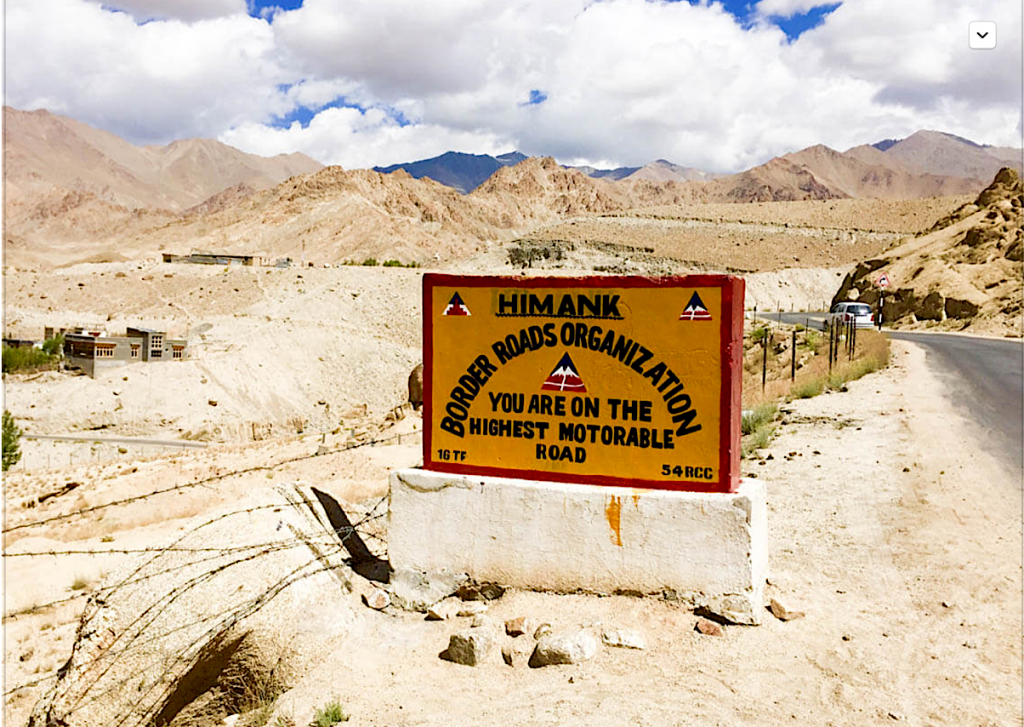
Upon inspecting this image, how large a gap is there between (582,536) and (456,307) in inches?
84.7

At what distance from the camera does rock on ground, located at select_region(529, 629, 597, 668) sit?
18.2 feet

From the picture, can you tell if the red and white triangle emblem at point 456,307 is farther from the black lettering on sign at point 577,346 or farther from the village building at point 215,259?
the village building at point 215,259

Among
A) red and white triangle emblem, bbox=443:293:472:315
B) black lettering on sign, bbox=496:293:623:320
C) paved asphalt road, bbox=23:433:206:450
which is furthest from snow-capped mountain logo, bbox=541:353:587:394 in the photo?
paved asphalt road, bbox=23:433:206:450

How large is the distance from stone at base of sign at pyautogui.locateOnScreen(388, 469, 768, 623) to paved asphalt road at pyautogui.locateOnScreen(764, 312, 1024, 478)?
6.51 metres

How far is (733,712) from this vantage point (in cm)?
496

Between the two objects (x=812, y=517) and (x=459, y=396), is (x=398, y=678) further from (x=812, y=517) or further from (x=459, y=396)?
(x=812, y=517)

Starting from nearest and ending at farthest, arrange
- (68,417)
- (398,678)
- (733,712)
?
(733,712) < (398,678) < (68,417)

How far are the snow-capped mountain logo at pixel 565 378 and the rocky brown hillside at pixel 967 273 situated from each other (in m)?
26.9

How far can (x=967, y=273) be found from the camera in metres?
35.9

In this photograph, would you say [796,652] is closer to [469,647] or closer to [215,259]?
[469,647]

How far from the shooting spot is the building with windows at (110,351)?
1330 inches

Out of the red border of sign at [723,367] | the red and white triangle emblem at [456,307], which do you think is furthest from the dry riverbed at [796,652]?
the red and white triangle emblem at [456,307]

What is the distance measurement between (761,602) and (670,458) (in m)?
1.27

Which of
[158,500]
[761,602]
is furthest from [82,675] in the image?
[158,500]
